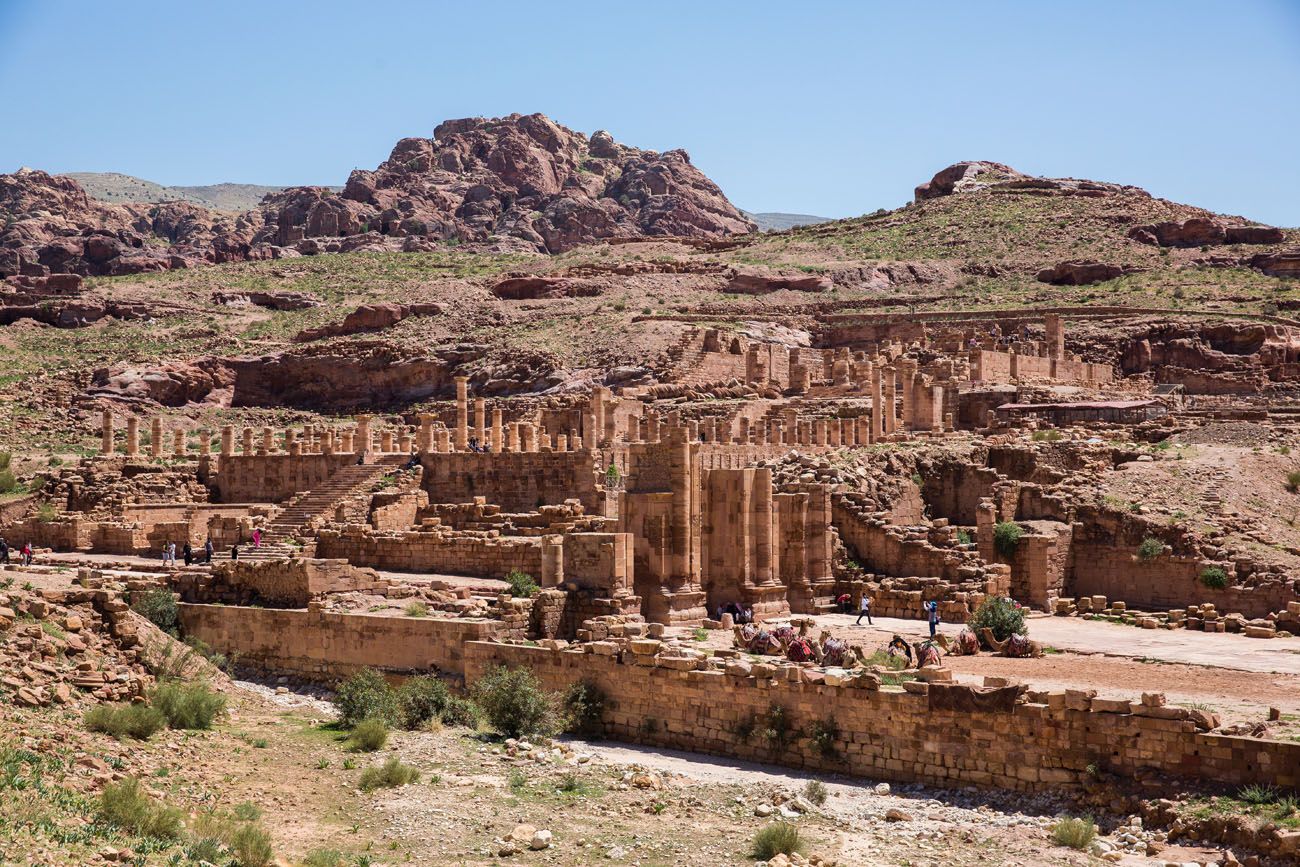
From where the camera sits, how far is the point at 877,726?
18672mm

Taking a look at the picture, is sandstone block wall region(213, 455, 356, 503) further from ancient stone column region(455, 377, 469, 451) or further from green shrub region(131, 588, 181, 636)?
green shrub region(131, 588, 181, 636)

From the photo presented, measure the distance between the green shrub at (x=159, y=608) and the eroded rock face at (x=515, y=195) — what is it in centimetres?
8234

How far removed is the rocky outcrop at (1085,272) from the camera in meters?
72.6

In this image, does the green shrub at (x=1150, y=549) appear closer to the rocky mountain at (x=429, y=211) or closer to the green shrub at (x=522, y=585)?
the green shrub at (x=522, y=585)

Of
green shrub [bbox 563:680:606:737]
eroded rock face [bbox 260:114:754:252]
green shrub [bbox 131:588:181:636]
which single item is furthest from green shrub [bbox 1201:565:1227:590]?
eroded rock face [bbox 260:114:754:252]

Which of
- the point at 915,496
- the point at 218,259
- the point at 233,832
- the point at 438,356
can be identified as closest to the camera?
the point at 233,832

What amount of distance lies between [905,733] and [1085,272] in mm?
58332

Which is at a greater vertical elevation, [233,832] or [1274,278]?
[1274,278]

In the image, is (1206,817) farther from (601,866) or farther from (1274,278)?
(1274,278)

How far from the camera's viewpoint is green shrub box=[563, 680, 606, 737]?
2130 centimetres

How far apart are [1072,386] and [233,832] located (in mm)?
37783

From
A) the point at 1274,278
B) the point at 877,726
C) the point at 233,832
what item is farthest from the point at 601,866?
the point at 1274,278

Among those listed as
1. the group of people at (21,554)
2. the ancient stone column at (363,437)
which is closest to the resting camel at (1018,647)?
the group of people at (21,554)

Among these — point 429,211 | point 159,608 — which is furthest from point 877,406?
point 429,211
